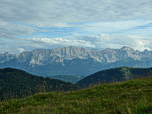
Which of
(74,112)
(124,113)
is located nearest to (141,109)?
(124,113)

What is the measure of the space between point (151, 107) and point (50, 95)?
12872mm

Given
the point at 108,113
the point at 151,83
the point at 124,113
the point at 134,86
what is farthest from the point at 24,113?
the point at 151,83

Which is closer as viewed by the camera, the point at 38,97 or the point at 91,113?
the point at 91,113

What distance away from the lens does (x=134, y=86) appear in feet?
53.8

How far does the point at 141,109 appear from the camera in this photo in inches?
279

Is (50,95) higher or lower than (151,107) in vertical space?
lower

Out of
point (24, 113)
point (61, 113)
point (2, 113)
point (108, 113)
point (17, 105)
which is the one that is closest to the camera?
point (108, 113)

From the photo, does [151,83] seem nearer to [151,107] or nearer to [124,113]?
[151,107]

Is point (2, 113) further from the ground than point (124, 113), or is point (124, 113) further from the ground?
point (124, 113)

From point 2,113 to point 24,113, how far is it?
2.99 metres

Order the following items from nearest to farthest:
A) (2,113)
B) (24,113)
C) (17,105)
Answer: (24,113), (2,113), (17,105)

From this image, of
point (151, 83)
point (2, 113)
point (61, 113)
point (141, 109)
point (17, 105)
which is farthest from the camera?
point (151, 83)

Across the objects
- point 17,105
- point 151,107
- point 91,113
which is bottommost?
point 17,105

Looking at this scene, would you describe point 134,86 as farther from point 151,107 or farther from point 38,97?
point 38,97
